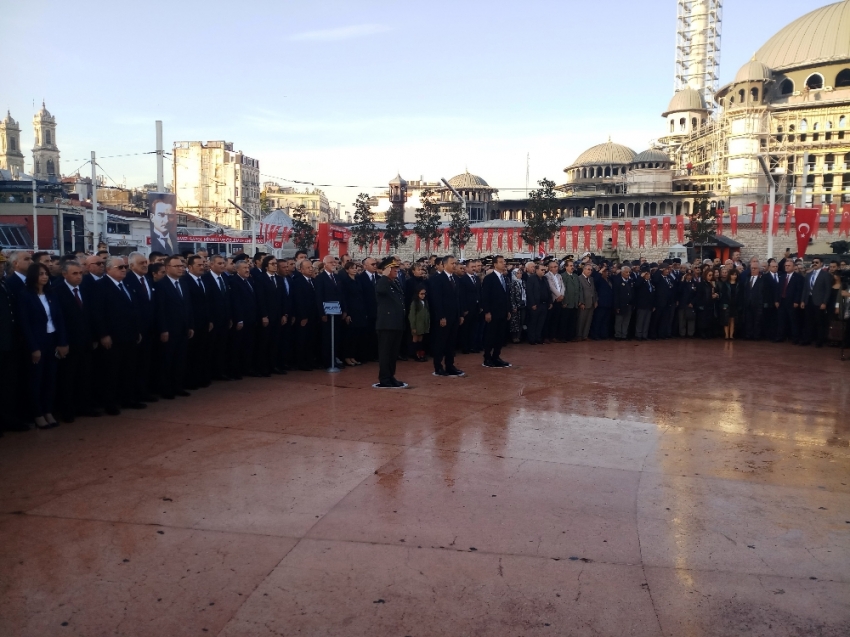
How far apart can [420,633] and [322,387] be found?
6.09m

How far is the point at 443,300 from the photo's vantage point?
10164mm

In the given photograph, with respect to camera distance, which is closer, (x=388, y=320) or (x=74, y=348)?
(x=74, y=348)

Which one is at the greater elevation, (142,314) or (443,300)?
(443,300)

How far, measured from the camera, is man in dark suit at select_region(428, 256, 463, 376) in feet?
33.2

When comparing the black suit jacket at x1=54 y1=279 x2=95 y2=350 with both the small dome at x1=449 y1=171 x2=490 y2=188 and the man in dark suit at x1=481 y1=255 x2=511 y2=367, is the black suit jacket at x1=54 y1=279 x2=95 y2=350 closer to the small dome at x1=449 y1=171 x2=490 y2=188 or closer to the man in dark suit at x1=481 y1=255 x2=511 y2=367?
the man in dark suit at x1=481 y1=255 x2=511 y2=367

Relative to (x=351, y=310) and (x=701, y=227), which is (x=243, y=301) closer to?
(x=351, y=310)

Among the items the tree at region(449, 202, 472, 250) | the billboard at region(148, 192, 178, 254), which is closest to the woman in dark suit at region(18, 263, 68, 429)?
the billboard at region(148, 192, 178, 254)

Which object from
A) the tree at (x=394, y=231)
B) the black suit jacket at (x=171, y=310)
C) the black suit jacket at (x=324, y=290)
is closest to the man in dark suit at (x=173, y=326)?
the black suit jacket at (x=171, y=310)

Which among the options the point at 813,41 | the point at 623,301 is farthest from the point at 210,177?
the point at 623,301

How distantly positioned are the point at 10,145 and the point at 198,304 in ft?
405

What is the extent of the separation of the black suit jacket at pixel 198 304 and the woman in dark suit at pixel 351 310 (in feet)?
7.85

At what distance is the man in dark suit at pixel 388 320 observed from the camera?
916 cm

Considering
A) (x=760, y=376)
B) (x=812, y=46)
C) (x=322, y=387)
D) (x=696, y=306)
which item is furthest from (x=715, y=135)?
(x=322, y=387)

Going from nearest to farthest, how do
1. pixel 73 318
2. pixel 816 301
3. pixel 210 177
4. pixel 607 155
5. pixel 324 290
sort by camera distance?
pixel 73 318 < pixel 324 290 < pixel 816 301 < pixel 607 155 < pixel 210 177
